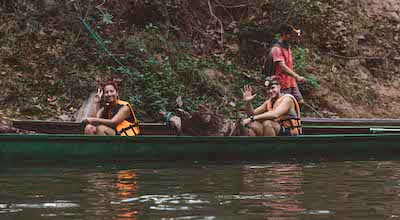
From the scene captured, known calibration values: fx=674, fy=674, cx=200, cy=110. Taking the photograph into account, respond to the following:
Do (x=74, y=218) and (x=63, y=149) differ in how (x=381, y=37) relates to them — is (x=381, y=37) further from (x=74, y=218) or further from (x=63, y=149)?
(x=74, y=218)

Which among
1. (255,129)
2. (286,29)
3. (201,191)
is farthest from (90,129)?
(286,29)

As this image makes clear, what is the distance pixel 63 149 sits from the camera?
8.88 m

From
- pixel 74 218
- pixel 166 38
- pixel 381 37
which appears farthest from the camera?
pixel 381 37

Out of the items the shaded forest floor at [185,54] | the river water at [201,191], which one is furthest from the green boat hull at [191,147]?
the shaded forest floor at [185,54]

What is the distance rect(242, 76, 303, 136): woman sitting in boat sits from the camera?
32.4ft

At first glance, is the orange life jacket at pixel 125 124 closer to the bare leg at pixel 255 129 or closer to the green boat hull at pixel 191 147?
the green boat hull at pixel 191 147

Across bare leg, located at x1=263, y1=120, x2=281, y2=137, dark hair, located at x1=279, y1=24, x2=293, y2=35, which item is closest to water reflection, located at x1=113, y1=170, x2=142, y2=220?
bare leg, located at x1=263, y1=120, x2=281, y2=137

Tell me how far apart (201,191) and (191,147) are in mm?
2767

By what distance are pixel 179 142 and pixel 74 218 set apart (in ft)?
13.9

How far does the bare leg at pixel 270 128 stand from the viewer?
10.1 meters

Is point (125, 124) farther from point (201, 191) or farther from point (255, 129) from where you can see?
point (201, 191)

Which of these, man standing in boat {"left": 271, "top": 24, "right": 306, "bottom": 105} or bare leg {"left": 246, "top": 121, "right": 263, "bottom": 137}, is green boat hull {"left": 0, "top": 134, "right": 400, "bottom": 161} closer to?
bare leg {"left": 246, "top": 121, "right": 263, "bottom": 137}

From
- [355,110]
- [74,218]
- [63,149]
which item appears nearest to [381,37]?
[355,110]

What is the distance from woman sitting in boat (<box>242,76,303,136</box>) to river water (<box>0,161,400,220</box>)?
2.77 ft
